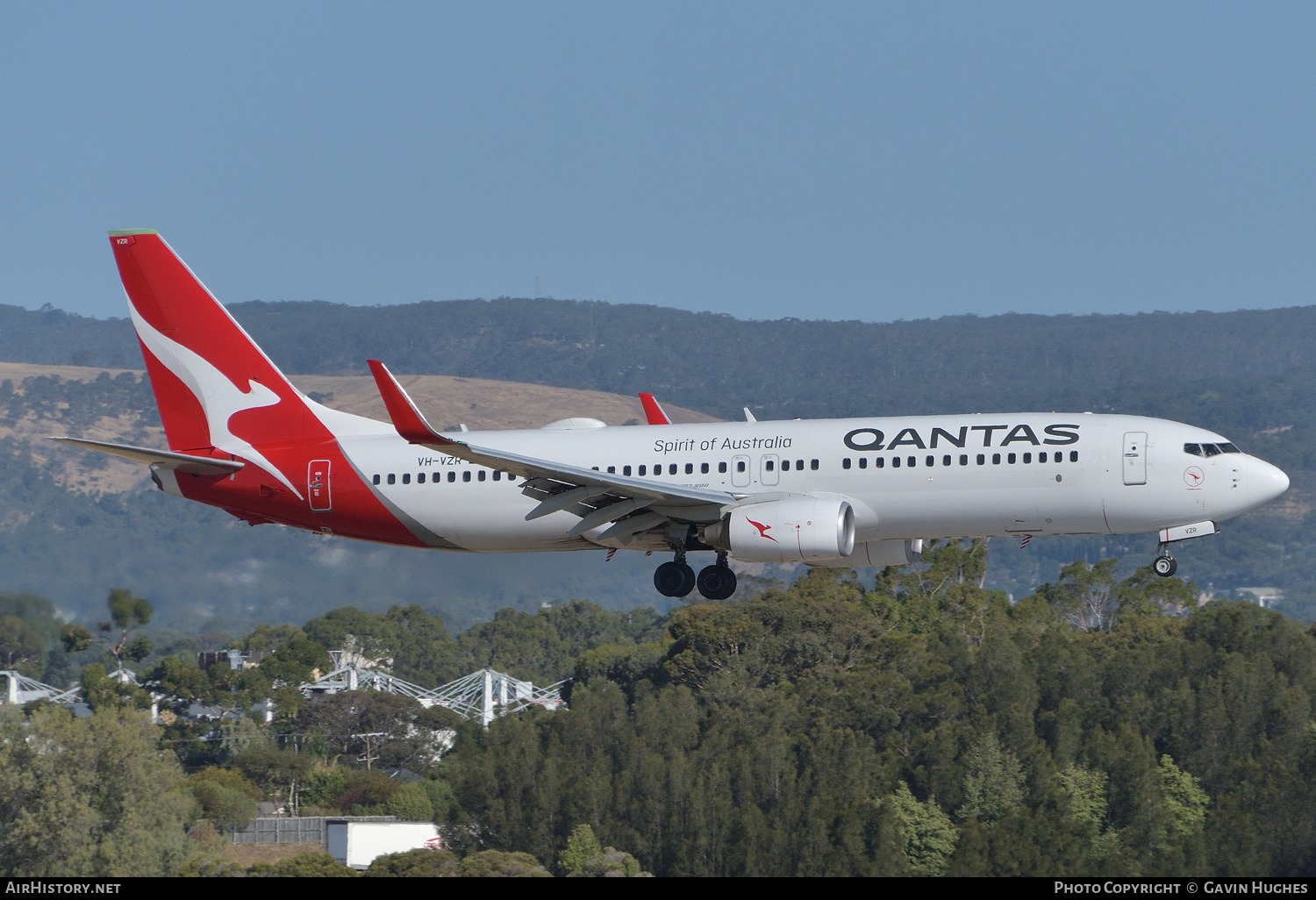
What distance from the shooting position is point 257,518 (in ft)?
148

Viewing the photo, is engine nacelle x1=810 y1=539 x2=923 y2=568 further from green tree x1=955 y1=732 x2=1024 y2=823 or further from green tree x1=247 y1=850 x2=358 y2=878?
green tree x1=955 y1=732 x2=1024 y2=823

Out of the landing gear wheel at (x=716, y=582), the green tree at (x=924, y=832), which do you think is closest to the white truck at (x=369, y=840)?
the green tree at (x=924, y=832)

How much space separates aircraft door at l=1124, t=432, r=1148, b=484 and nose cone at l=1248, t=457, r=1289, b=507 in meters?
2.36

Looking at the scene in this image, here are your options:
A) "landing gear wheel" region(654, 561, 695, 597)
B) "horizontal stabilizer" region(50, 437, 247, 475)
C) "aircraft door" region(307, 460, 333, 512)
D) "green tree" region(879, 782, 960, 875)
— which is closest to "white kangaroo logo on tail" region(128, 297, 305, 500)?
"horizontal stabilizer" region(50, 437, 247, 475)

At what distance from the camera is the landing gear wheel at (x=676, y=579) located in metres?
42.1

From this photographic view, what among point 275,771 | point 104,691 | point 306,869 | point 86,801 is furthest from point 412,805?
point 104,691

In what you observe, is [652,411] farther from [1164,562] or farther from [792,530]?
[1164,562]

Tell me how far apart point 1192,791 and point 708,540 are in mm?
50863

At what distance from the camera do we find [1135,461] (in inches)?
1566

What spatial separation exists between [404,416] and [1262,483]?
19.5 metres

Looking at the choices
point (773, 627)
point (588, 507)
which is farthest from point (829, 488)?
point (773, 627)
